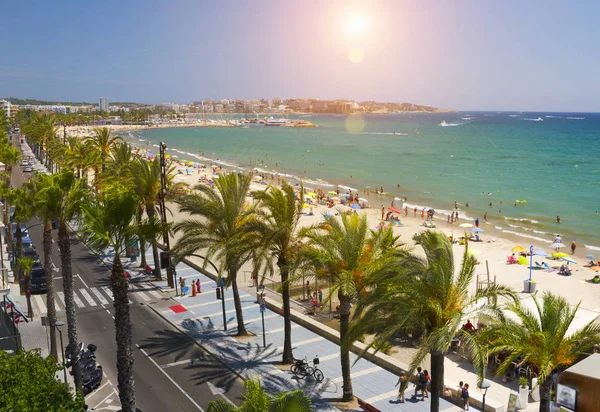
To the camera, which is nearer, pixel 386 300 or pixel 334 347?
pixel 386 300

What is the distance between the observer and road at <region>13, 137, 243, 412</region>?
15.9m

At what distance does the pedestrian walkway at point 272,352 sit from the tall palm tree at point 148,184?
12.6ft

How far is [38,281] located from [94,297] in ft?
13.2

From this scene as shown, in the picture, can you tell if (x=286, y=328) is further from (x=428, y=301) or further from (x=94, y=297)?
(x=94, y=297)

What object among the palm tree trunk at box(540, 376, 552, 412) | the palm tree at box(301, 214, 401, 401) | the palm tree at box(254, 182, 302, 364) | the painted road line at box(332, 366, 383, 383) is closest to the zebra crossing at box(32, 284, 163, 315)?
the palm tree at box(254, 182, 302, 364)

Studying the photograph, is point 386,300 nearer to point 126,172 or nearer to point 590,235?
point 126,172

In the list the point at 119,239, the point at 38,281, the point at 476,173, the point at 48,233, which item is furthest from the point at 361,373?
the point at 476,173

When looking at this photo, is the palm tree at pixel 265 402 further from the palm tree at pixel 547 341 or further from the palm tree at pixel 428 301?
the palm tree at pixel 547 341

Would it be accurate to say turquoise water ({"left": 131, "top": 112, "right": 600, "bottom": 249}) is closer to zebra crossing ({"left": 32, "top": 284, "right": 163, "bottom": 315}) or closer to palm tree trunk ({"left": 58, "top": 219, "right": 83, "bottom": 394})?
zebra crossing ({"left": 32, "top": 284, "right": 163, "bottom": 315})

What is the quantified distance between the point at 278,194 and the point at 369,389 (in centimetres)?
686

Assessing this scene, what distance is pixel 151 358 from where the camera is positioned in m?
18.6

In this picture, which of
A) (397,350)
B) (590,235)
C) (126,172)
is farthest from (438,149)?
(397,350)

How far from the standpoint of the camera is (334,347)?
19.5 metres

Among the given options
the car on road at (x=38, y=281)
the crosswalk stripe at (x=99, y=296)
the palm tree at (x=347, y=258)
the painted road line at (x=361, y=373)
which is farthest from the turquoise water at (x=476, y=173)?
the car on road at (x=38, y=281)
